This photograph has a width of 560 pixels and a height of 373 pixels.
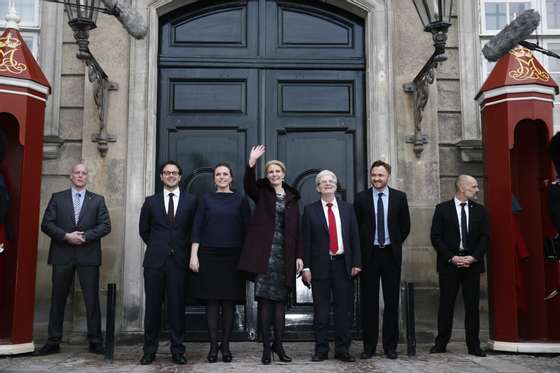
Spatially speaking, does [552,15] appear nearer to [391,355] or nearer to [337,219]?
[337,219]

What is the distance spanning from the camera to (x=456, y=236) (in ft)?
19.9

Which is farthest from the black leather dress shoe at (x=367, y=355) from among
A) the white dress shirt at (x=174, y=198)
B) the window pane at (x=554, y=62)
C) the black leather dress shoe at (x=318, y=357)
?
the window pane at (x=554, y=62)

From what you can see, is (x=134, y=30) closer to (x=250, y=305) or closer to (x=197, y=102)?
(x=197, y=102)

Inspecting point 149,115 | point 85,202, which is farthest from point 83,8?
point 85,202

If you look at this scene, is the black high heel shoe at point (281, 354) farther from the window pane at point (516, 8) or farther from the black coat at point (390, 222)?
the window pane at point (516, 8)

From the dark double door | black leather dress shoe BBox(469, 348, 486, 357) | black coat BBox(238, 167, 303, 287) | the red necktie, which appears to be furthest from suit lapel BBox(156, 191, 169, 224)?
black leather dress shoe BBox(469, 348, 486, 357)

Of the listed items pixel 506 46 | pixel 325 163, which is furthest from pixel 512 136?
pixel 325 163

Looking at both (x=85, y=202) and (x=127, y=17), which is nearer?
(x=127, y=17)

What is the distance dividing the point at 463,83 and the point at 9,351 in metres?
5.11

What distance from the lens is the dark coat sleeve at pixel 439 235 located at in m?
6.01

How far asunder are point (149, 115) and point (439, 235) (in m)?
3.16

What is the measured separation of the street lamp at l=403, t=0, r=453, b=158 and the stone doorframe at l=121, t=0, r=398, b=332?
9.1 inches

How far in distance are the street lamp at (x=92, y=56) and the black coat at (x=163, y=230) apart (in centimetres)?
146

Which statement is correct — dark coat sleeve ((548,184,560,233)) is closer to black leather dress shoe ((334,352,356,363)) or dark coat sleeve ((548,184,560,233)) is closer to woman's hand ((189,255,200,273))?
black leather dress shoe ((334,352,356,363))
